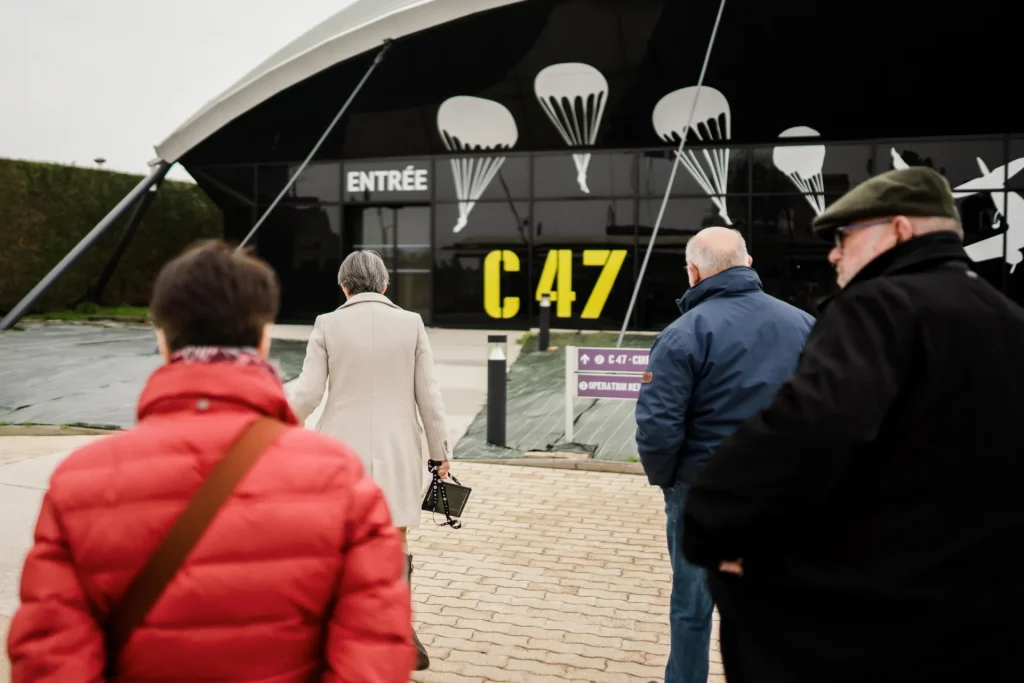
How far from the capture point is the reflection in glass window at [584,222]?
595 inches

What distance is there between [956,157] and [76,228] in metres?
19.1

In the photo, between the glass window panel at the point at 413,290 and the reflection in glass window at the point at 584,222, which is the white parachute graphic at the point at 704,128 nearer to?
the reflection in glass window at the point at 584,222

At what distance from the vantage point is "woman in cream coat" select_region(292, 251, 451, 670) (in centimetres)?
336

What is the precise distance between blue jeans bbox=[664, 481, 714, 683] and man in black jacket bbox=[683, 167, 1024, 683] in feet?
4.13

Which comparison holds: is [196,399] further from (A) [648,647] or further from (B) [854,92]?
(B) [854,92]

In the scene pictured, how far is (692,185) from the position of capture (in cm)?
1476

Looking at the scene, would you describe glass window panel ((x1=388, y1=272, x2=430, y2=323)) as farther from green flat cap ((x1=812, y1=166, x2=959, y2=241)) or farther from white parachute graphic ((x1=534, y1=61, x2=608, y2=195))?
green flat cap ((x1=812, y1=166, x2=959, y2=241))

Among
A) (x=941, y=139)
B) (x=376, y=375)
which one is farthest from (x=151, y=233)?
(x=376, y=375)

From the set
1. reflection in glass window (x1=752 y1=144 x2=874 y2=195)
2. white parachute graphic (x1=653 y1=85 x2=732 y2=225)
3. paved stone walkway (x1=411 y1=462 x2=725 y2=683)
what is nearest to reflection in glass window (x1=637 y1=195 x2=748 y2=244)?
white parachute graphic (x1=653 y1=85 x2=732 y2=225)

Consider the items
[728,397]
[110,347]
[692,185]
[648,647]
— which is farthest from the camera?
[692,185]

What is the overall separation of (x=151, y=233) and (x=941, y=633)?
73.0 feet

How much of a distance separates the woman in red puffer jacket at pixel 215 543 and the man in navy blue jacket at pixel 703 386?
1.61 meters

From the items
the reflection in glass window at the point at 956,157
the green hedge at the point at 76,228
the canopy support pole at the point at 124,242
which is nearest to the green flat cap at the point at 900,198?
the reflection in glass window at the point at 956,157

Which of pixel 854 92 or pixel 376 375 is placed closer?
pixel 376 375
